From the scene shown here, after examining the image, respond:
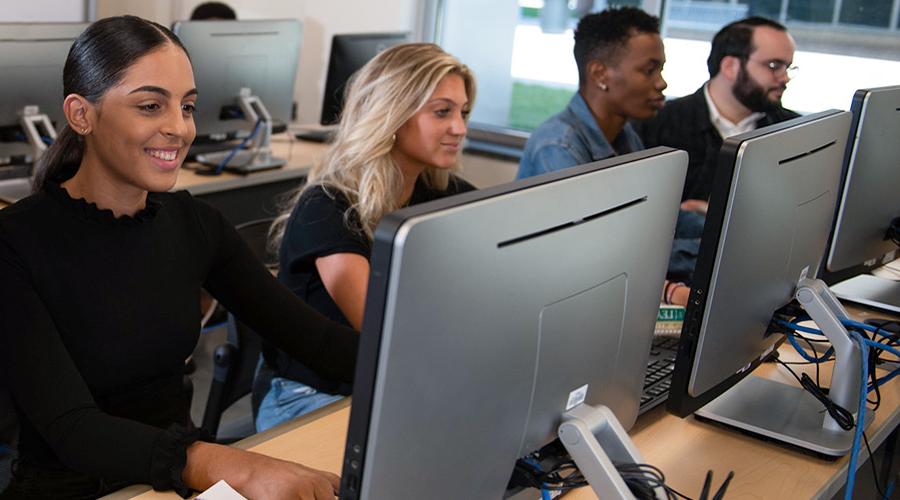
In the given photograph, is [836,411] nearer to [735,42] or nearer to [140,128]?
[140,128]

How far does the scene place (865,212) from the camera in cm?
181

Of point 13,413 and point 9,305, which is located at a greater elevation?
point 9,305

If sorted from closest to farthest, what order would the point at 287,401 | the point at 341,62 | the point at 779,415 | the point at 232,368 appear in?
the point at 779,415
the point at 287,401
the point at 232,368
the point at 341,62

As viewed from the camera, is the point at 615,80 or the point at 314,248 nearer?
the point at 314,248

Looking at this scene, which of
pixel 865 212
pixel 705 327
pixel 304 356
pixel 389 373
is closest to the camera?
pixel 389 373

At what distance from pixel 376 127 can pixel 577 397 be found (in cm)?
108

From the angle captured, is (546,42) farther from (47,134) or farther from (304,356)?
(304,356)

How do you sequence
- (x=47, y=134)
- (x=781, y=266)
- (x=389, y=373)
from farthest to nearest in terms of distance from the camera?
(x=47, y=134) < (x=781, y=266) < (x=389, y=373)

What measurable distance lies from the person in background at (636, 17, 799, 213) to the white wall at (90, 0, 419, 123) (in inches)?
73.3

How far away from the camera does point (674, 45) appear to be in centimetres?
420

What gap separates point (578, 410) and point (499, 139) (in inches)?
141

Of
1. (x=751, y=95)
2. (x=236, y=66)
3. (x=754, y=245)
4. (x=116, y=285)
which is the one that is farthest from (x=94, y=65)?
(x=751, y=95)

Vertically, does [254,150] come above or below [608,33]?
below

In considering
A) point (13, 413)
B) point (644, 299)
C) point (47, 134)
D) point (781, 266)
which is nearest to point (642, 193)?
point (644, 299)
